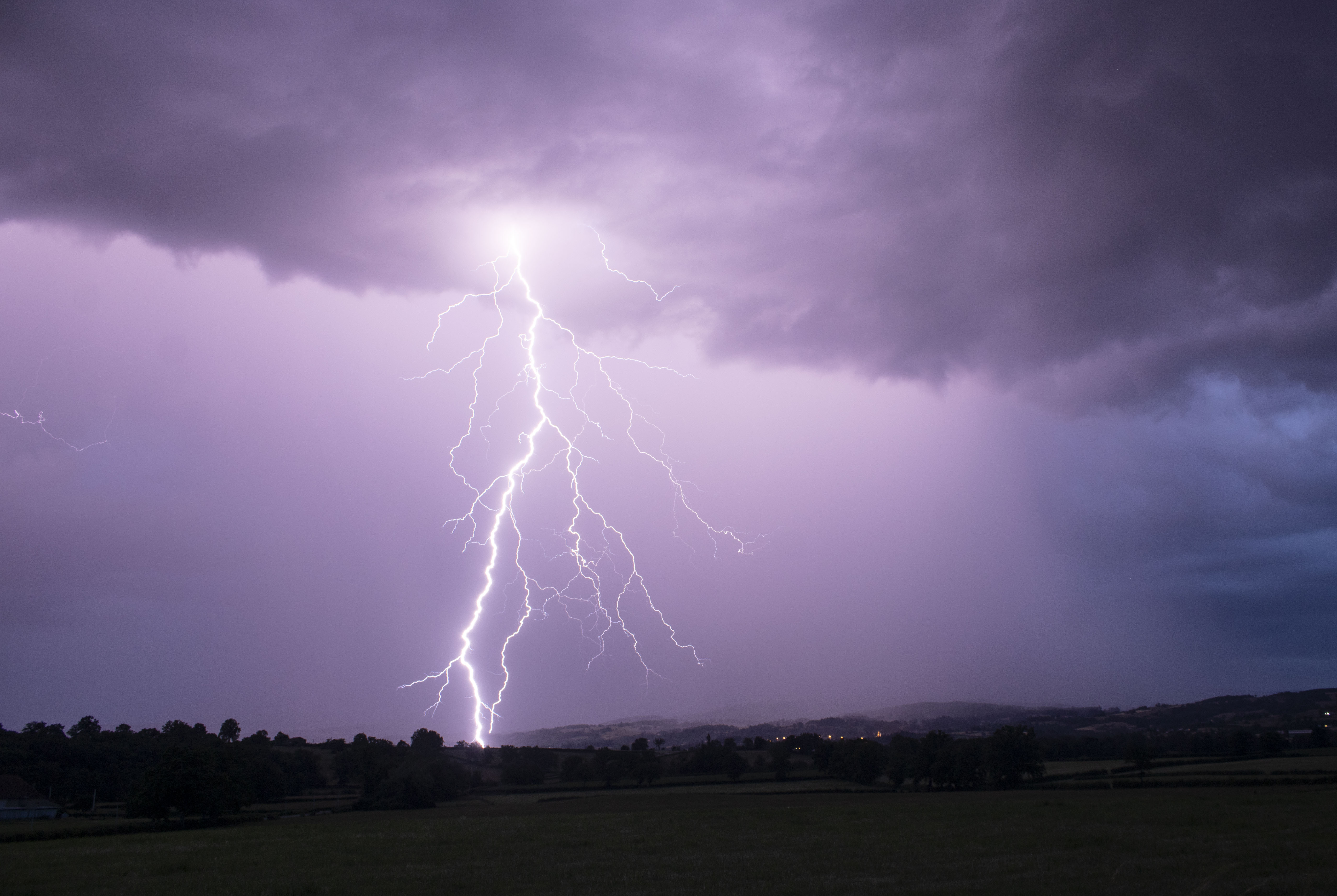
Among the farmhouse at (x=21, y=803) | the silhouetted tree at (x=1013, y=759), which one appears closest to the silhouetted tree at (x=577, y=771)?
the silhouetted tree at (x=1013, y=759)

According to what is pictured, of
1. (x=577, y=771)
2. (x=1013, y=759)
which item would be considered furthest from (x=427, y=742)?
(x=1013, y=759)

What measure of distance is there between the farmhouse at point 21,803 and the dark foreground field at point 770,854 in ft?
88.4

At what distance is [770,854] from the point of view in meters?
20.2

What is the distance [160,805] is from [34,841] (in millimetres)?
9651

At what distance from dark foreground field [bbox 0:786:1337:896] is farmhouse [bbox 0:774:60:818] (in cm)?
2694

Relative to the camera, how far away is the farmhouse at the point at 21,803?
176 feet

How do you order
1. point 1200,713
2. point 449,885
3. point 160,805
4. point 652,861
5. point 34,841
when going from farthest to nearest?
point 1200,713
point 160,805
point 34,841
point 652,861
point 449,885

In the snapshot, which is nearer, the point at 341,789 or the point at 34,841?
the point at 34,841

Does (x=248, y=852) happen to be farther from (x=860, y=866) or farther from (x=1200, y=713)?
(x=1200, y=713)

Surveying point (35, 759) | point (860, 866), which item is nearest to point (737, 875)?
point (860, 866)

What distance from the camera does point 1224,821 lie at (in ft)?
79.6

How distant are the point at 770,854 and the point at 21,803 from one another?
62.2m

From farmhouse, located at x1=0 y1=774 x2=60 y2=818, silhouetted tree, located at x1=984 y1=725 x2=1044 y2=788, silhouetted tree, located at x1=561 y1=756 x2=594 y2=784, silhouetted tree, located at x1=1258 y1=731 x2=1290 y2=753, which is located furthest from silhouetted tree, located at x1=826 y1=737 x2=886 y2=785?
farmhouse, located at x1=0 y1=774 x2=60 y2=818

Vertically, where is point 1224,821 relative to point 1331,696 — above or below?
above
